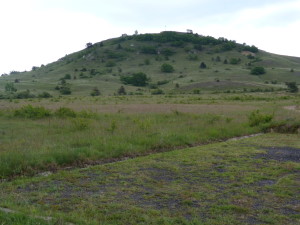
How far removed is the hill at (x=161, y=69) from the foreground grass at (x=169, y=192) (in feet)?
171

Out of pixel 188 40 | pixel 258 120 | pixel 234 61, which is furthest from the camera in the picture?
pixel 188 40

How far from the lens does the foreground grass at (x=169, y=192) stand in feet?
20.1

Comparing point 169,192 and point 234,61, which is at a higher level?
point 234,61

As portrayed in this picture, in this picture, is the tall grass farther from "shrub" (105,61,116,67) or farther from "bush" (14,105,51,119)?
"shrub" (105,61,116,67)

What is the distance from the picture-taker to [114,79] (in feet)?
311

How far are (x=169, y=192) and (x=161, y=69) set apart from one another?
10261cm

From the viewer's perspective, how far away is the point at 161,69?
109000 mm

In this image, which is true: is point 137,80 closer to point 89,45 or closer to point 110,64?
point 110,64

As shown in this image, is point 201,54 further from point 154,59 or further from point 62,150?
point 62,150

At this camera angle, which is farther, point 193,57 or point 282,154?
point 193,57

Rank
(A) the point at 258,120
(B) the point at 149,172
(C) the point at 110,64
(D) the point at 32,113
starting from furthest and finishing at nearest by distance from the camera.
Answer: (C) the point at 110,64 < (D) the point at 32,113 < (A) the point at 258,120 < (B) the point at 149,172

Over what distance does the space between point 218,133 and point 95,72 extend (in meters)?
94.6

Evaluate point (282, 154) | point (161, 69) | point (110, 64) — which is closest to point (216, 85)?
point (161, 69)

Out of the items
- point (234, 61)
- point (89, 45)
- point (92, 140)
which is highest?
point (89, 45)
